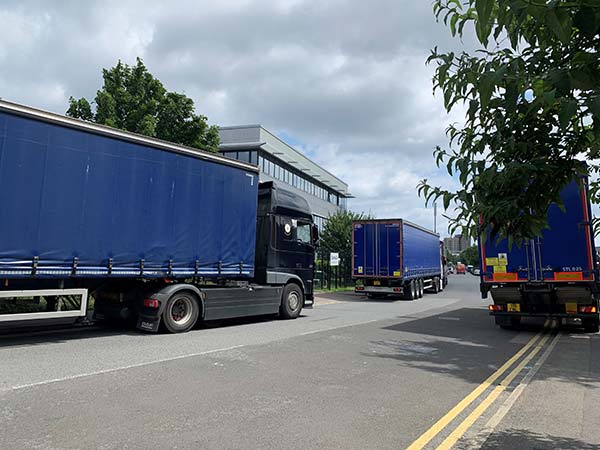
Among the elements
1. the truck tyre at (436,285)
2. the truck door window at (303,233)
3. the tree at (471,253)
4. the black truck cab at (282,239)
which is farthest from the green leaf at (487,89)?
the truck tyre at (436,285)

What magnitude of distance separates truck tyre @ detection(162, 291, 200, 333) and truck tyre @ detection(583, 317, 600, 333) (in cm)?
986

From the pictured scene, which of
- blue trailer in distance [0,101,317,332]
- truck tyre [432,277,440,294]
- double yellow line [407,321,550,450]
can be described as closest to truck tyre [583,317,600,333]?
double yellow line [407,321,550,450]

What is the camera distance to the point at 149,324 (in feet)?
30.6

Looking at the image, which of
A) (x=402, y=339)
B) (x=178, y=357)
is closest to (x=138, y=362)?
(x=178, y=357)

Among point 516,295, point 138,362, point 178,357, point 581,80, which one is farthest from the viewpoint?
point 516,295

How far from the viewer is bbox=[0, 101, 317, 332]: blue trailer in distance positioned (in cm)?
751

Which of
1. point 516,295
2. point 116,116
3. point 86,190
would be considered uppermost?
point 116,116

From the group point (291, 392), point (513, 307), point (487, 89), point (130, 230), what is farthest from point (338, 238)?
point (487, 89)

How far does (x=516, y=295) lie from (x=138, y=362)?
9.27 meters

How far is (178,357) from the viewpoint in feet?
23.7

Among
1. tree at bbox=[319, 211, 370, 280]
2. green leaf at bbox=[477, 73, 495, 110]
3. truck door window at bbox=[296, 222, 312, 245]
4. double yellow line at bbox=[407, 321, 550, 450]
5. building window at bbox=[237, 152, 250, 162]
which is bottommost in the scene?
double yellow line at bbox=[407, 321, 550, 450]

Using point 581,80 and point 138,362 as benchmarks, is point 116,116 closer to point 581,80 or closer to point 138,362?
point 138,362

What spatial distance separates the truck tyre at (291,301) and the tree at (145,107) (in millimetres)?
7459

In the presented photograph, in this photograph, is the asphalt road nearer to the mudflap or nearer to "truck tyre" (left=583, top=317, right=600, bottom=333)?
the mudflap
